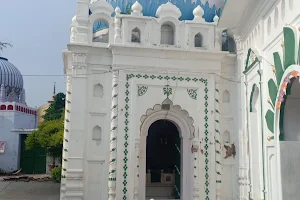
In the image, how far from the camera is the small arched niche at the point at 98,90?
9.13 metres

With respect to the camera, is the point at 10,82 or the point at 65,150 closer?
the point at 65,150

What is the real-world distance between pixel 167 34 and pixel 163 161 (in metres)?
5.71

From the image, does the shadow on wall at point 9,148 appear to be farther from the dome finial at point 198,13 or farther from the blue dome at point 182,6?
the dome finial at point 198,13

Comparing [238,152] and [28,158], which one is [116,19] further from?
[28,158]

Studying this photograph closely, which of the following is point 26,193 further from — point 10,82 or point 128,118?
point 10,82

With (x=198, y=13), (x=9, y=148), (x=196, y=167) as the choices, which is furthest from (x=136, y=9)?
(x=9, y=148)

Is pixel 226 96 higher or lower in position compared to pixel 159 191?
higher

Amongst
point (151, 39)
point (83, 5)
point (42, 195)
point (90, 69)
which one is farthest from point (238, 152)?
point (42, 195)

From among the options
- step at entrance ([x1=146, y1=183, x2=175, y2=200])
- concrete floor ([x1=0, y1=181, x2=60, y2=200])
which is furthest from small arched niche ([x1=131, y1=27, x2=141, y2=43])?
concrete floor ([x1=0, y1=181, x2=60, y2=200])

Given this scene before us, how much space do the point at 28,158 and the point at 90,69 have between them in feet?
49.8

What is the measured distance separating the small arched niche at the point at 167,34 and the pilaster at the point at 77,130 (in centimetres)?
232

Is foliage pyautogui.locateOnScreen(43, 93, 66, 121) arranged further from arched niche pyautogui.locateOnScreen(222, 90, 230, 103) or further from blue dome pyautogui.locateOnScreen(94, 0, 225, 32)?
arched niche pyautogui.locateOnScreen(222, 90, 230, 103)

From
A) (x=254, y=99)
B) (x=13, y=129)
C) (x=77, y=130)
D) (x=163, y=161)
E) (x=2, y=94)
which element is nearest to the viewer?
(x=254, y=99)

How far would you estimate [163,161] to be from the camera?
13.6 meters
